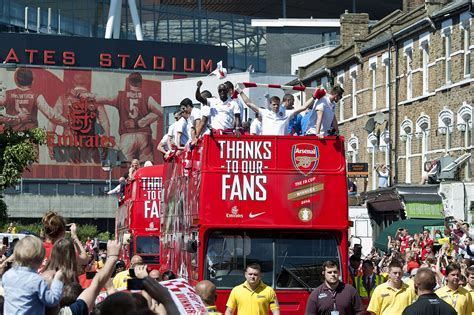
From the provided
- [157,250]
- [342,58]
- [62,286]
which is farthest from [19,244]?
[342,58]

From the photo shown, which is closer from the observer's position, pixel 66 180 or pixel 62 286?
pixel 62 286

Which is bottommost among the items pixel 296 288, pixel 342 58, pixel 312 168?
pixel 296 288

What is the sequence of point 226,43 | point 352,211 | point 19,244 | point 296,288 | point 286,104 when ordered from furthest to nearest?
point 226,43, point 352,211, point 286,104, point 296,288, point 19,244

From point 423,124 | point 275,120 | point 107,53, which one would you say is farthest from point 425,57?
point 107,53

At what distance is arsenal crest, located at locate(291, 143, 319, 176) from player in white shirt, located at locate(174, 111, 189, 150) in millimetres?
4702

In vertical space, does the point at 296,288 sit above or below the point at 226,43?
below

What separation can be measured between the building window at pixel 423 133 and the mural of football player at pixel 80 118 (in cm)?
5396

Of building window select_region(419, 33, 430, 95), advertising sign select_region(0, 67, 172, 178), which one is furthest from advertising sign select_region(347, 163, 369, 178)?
advertising sign select_region(0, 67, 172, 178)

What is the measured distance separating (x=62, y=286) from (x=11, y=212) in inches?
3477

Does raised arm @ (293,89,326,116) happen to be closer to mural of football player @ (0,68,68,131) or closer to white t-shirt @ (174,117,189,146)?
white t-shirt @ (174,117,189,146)

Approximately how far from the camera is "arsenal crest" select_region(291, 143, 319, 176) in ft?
62.7

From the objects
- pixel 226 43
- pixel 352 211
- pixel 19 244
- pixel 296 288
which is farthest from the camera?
pixel 226 43

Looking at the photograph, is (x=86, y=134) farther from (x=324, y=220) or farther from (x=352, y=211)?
(x=324, y=220)

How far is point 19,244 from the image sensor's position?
941 cm
